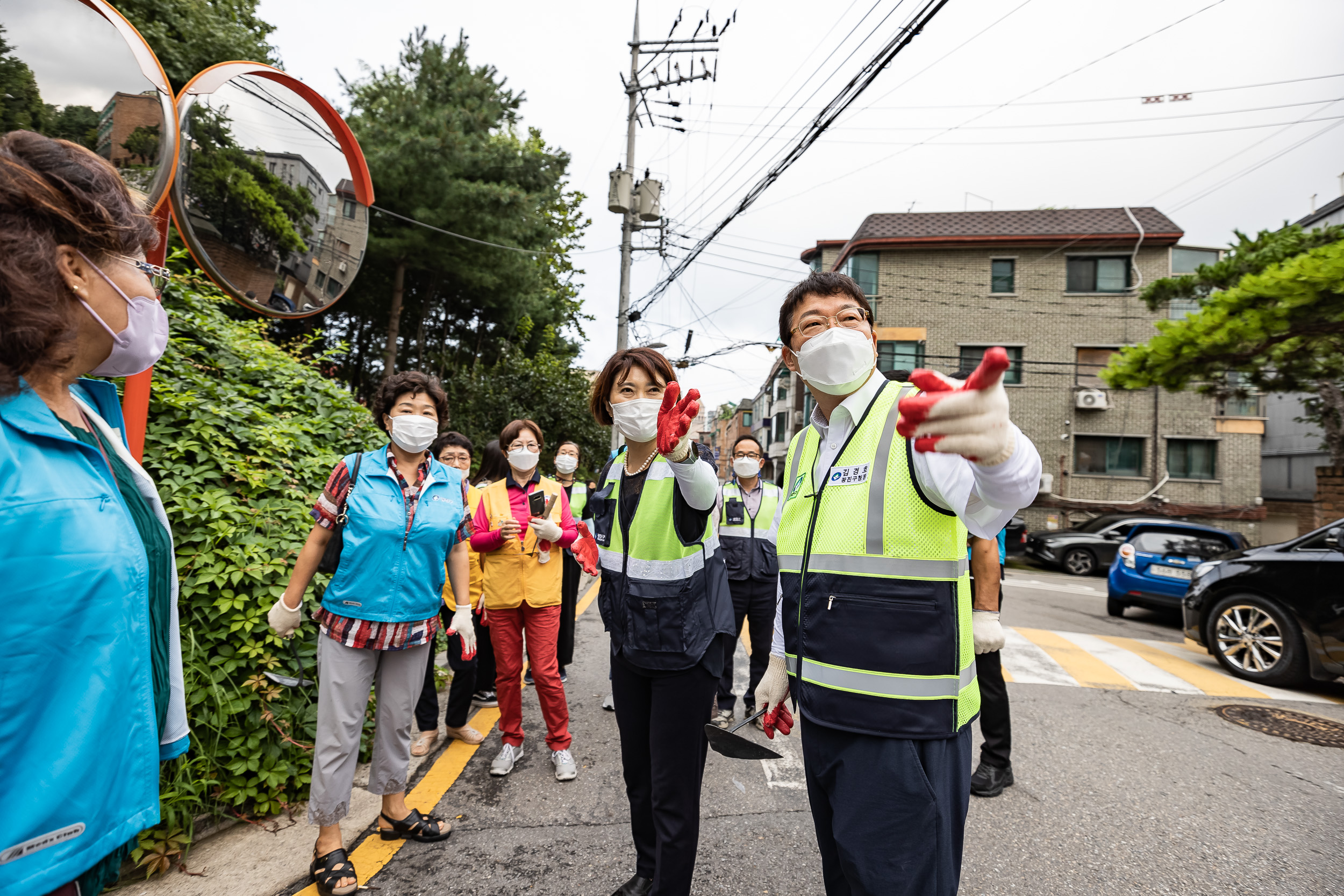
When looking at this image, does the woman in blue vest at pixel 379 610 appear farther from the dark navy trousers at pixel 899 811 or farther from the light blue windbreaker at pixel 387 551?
the dark navy trousers at pixel 899 811

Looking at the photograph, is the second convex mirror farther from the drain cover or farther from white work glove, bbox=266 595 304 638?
the drain cover

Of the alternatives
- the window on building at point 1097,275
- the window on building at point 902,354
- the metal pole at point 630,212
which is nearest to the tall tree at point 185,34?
the metal pole at point 630,212

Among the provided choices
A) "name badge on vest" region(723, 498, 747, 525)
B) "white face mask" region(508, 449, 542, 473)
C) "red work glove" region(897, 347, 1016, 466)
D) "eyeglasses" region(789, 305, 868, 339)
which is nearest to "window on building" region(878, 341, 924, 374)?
"name badge on vest" region(723, 498, 747, 525)

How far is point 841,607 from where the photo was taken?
1.63m

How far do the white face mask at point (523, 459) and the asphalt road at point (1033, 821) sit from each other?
1.72 meters

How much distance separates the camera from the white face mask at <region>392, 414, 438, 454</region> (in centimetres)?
291

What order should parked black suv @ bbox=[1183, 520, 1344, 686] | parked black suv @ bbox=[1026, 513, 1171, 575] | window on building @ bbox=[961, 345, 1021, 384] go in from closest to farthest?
parked black suv @ bbox=[1183, 520, 1344, 686] → parked black suv @ bbox=[1026, 513, 1171, 575] → window on building @ bbox=[961, 345, 1021, 384]

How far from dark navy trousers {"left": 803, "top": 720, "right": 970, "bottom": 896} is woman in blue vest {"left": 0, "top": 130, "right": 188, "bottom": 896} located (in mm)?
1497

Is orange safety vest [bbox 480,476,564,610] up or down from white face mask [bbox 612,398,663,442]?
down

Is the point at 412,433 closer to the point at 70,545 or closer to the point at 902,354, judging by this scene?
the point at 70,545

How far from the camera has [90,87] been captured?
1.94 m

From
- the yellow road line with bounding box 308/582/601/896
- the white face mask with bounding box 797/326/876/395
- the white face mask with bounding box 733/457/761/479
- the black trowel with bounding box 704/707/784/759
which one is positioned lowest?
the yellow road line with bounding box 308/582/601/896

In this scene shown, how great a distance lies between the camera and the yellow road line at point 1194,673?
18.9 feet

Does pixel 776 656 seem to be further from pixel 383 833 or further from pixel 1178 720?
pixel 1178 720
